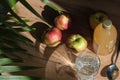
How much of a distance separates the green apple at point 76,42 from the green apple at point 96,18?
69mm

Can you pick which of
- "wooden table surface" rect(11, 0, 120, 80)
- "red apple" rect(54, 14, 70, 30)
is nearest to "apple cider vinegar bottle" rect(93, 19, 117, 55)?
"wooden table surface" rect(11, 0, 120, 80)

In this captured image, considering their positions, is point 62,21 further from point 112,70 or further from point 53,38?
point 112,70

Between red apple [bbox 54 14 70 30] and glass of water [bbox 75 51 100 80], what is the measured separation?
5.2 inches

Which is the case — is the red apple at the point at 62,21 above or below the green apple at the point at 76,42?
above

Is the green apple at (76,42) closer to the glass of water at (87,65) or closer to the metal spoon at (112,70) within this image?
the glass of water at (87,65)

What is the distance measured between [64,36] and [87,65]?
0.15 meters

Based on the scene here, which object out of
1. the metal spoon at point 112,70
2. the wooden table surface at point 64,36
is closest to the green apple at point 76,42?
the wooden table surface at point 64,36

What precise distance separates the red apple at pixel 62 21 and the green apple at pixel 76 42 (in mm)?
56

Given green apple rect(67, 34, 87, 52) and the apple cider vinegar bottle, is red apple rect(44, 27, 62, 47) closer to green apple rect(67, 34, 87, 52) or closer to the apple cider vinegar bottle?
green apple rect(67, 34, 87, 52)

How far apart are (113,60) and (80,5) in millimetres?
262

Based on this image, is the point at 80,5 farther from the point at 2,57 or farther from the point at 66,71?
Result: the point at 2,57

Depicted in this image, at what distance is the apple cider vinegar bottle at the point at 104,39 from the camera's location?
1110mm

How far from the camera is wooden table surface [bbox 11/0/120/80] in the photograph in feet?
3.72

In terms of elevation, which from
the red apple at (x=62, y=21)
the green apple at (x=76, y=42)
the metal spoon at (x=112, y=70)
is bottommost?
the metal spoon at (x=112, y=70)
